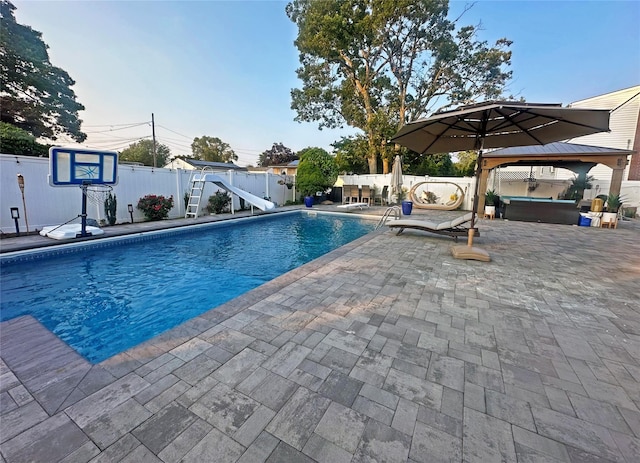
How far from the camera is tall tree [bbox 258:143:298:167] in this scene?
4216 cm

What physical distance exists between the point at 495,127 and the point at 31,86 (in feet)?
76.5

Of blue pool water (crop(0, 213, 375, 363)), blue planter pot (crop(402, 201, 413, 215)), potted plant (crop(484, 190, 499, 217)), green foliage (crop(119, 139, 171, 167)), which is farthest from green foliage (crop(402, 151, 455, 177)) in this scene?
green foliage (crop(119, 139, 171, 167))

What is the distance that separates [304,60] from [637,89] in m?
17.1

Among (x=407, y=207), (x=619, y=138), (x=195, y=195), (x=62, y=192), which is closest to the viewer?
(x=62, y=192)

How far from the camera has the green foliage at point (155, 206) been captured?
28.2 feet

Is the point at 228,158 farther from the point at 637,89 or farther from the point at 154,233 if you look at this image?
the point at 637,89

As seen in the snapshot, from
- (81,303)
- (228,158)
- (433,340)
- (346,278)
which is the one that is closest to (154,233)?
(81,303)

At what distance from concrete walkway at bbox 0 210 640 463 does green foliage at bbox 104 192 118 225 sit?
20.0 feet

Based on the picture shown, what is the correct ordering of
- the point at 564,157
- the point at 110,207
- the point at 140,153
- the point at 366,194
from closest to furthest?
the point at 110,207 < the point at 564,157 < the point at 366,194 < the point at 140,153

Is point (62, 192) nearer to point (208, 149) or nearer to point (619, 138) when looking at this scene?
point (619, 138)

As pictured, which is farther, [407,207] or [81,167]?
[407,207]

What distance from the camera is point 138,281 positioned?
4414 mm

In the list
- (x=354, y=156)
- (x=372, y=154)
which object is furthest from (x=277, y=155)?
(x=372, y=154)

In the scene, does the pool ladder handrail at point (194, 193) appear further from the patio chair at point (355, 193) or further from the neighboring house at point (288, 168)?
the neighboring house at point (288, 168)
